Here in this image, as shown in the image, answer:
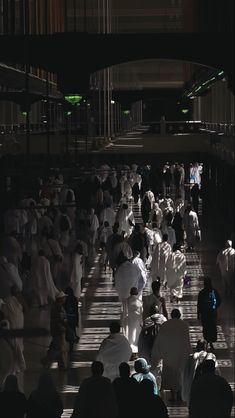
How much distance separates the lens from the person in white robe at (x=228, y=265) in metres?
21.8

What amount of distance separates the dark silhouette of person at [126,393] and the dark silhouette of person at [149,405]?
74 millimetres

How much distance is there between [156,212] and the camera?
103 ft

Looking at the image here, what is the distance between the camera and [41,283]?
2128 centimetres

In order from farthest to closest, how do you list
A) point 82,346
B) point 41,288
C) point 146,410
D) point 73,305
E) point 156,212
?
1. point 156,212
2. point 41,288
3. point 82,346
4. point 73,305
5. point 146,410

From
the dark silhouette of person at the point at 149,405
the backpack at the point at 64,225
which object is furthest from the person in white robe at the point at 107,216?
the dark silhouette of person at the point at 149,405

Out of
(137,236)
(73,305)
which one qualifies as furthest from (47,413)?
(137,236)

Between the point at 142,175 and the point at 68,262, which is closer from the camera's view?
the point at 68,262

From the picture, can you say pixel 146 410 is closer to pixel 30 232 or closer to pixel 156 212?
pixel 30 232

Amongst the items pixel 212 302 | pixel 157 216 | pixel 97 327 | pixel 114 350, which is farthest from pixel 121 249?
pixel 114 350

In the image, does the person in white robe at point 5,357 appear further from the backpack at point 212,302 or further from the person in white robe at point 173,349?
the backpack at point 212,302

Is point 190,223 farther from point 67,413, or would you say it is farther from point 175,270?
point 67,413

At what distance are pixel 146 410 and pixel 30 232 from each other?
18.9 meters

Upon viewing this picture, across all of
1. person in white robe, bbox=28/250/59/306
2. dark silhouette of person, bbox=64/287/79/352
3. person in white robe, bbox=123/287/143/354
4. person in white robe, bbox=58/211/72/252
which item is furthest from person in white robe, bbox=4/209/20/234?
dark silhouette of person, bbox=64/287/79/352

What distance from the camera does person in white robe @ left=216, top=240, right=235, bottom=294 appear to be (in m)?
21.8
